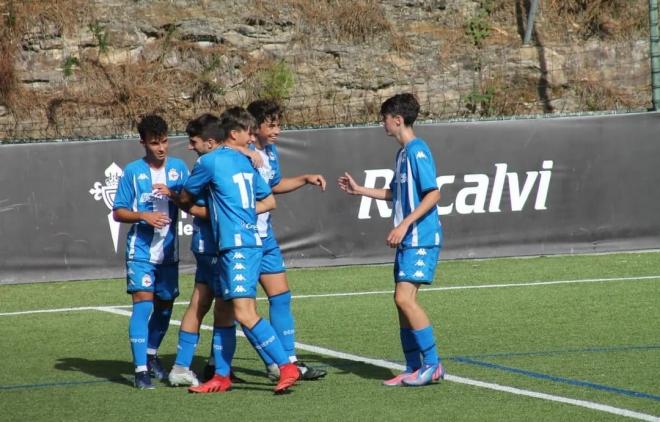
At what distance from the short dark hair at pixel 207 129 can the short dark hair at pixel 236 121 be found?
0.18 feet

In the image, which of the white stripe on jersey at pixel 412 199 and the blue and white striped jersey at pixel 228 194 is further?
the white stripe on jersey at pixel 412 199

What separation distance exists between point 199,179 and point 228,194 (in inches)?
8.5

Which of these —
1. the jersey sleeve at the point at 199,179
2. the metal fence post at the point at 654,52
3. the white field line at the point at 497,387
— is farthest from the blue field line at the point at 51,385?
the metal fence post at the point at 654,52

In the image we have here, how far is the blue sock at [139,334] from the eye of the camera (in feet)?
25.3

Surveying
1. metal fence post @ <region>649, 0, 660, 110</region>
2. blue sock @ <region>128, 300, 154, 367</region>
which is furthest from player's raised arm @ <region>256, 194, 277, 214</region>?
metal fence post @ <region>649, 0, 660, 110</region>

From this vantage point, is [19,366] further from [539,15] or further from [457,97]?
[539,15]

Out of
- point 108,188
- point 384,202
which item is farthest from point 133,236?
point 384,202

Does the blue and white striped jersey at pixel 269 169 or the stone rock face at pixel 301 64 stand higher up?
the stone rock face at pixel 301 64

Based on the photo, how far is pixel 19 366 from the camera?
8.70 m

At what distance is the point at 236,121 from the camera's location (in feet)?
24.3

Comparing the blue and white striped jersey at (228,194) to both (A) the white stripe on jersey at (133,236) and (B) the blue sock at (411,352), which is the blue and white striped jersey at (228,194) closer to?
(A) the white stripe on jersey at (133,236)

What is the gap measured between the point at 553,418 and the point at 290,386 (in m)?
1.82

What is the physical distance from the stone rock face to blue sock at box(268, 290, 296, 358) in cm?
1209

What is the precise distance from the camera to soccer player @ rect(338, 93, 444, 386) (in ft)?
24.3
